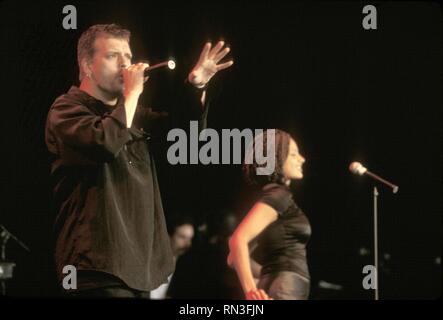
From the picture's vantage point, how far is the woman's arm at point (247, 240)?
3.29m

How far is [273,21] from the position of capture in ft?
11.8

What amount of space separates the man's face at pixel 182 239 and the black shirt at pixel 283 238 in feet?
1.13

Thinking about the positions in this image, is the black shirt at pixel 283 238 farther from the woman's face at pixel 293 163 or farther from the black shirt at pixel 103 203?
the black shirt at pixel 103 203

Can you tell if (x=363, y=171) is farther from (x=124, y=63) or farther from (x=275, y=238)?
(x=124, y=63)

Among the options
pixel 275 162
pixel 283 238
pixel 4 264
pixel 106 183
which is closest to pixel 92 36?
pixel 106 183

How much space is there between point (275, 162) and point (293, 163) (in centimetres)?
9

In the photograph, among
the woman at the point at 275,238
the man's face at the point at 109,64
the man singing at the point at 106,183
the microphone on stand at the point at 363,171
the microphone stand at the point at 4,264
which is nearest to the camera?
the man singing at the point at 106,183

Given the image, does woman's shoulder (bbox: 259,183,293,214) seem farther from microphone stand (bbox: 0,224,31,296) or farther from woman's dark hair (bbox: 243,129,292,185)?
microphone stand (bbox: 0,224,31,296)

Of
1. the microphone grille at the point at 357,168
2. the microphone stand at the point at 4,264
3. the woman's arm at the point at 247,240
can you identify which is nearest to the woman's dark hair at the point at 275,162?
the woman's arm at the point at 247,240

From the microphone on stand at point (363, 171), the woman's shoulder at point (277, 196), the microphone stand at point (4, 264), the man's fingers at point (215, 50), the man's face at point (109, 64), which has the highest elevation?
the man's fingers at point (215, 50)

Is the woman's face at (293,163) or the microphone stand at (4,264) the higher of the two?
the woman's face at (293,163)

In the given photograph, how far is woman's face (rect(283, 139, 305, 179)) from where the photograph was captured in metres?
3.47

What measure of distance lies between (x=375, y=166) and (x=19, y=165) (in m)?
1.67

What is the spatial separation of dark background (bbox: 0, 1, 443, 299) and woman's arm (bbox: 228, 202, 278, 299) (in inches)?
5.8
